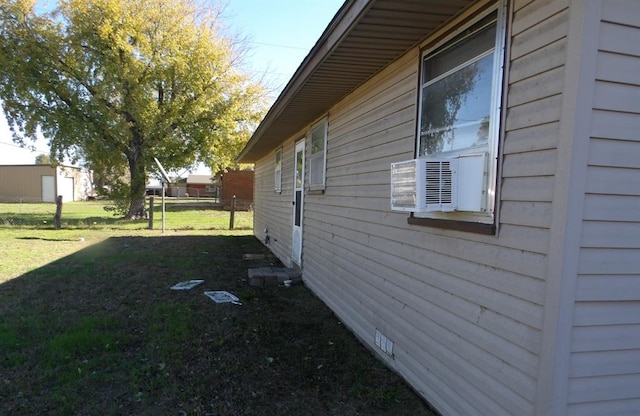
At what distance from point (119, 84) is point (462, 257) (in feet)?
56.1

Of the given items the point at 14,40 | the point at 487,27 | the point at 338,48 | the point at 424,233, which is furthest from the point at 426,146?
the point at 14,40

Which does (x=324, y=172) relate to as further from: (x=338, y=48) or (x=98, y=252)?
(x=98, y=252)

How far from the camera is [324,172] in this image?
5637 millimetres

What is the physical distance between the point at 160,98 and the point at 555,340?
18755 millimetres

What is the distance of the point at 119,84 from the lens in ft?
52.5

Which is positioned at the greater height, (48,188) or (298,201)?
(298,201)

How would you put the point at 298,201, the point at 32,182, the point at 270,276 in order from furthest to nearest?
the point at 32,182 < the point at 298,201 < the point at 270,276

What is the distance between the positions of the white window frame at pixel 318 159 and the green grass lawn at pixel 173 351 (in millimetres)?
1654

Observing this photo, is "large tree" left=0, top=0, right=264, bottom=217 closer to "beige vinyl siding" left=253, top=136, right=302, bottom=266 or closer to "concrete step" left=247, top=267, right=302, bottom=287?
"beige vinyl siding" left=253, top=136, right=302, bottom=266

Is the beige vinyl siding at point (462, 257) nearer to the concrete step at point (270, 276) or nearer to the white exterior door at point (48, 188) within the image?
the concrete step at point (270, 276)

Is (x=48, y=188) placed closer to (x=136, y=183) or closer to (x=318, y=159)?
(x=136, y=183)

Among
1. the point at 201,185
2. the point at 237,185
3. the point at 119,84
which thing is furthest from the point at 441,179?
the point at 201,185

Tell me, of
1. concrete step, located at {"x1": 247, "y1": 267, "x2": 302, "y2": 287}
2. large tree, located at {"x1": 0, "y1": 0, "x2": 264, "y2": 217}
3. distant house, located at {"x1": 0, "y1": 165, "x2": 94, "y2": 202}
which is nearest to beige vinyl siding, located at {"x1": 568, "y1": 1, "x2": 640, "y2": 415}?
concrete step, located at {"x1": 247, "y1": 267, "x2": 302, "y2": 287}

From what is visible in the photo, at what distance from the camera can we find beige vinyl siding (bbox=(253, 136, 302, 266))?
8.16 m
